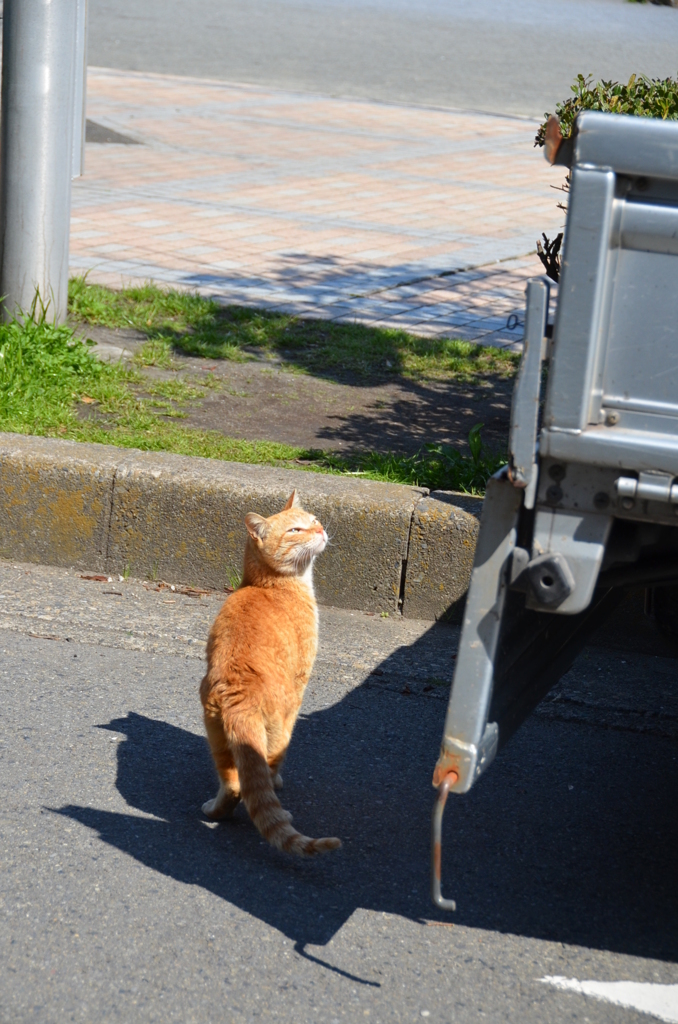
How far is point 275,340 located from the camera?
666cm

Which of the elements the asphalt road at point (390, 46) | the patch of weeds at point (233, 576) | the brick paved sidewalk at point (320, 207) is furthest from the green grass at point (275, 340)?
the asphalt road at point (390, 46)

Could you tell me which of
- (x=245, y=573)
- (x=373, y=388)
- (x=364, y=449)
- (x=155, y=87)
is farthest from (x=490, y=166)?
(x=245, y=573)

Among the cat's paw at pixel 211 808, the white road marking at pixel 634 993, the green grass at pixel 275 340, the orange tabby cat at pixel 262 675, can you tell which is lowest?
the white road marking at pixel 634 993

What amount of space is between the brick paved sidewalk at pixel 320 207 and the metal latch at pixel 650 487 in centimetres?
488

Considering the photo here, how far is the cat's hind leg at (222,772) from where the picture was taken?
295 centimetres

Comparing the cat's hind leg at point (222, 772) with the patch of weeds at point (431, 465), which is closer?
the cat's hind leg at point (222, 772)

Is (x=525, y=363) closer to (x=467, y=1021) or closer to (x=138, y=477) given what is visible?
(x=467, y=1021)

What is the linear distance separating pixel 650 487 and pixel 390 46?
22439 mm

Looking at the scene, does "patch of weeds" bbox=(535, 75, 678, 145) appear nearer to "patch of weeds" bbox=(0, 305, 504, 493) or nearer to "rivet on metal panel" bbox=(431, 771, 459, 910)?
"patch of weeds" bbox=(0, 305, 504, 493)

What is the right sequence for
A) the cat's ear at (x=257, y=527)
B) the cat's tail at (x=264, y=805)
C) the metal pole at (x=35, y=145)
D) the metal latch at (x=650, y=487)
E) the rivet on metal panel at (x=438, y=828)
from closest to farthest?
the metal latch at (x=650, y=487)
the rivet on metal panel at (x=438, y=828)
the cat's tail at (x=264, y=805)
the cat's ear at (x=257, y=527)
the metal pole at (x=35, y=145)

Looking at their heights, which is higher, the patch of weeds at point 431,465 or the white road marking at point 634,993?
the patch of weeds at point 431,465

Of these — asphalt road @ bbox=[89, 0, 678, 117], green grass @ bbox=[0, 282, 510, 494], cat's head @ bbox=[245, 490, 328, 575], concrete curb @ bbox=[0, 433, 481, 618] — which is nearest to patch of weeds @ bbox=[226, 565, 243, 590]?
concrete curb @ bbox=[0, 433, 481, 618]

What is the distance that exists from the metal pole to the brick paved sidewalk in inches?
73.1

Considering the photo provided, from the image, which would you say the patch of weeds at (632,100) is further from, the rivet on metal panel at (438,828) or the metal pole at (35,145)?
the rivet on metal panel at (438,828)
